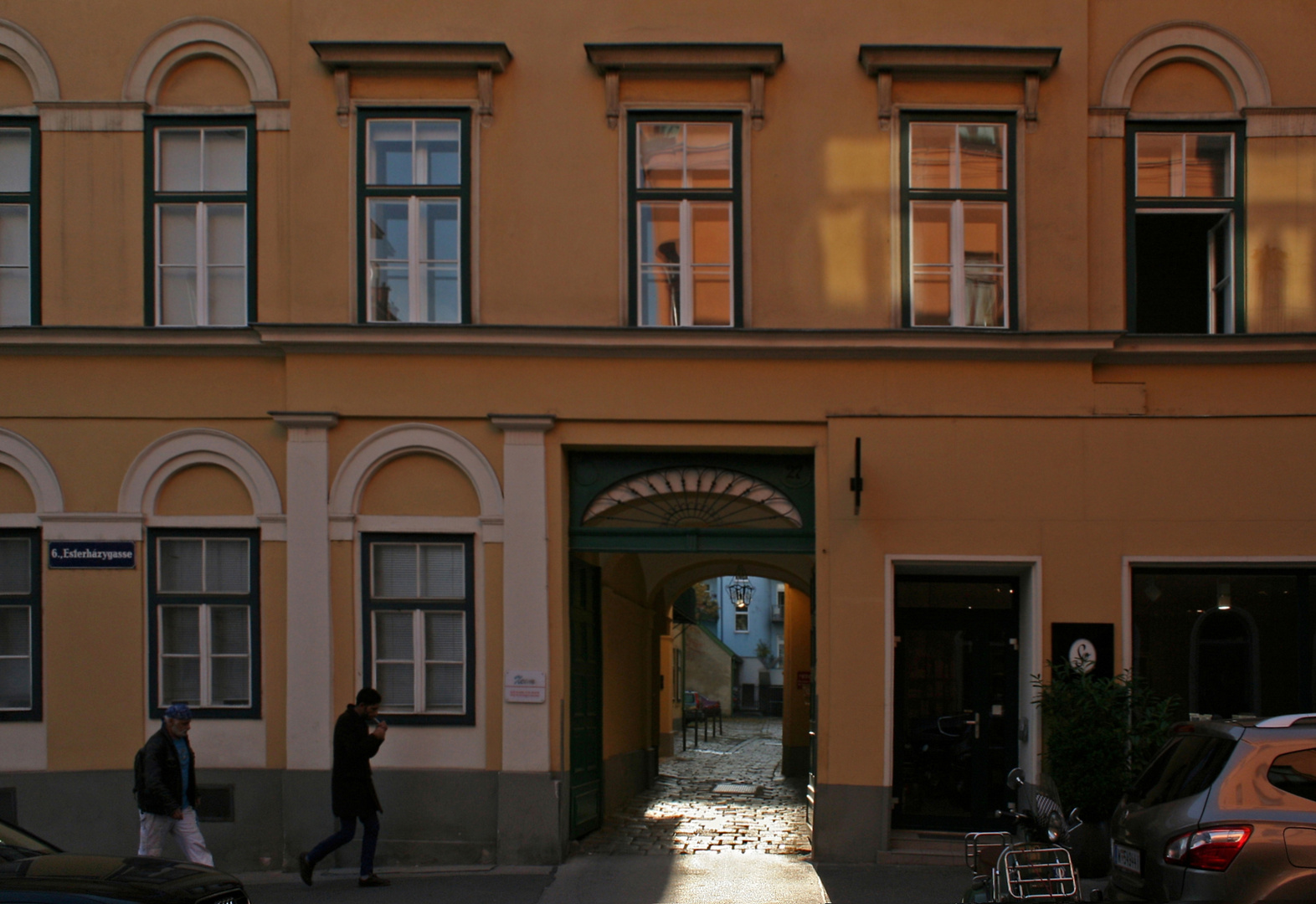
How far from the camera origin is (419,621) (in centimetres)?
1123

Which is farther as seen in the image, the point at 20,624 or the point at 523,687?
the point at 20,624

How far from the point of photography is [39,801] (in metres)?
11.2

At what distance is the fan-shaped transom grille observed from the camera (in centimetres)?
1151

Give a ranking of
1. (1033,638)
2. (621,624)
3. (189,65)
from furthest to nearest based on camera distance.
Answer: (621,624) < (189,65) < (1033,638)

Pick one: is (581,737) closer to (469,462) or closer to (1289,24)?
(469,462)

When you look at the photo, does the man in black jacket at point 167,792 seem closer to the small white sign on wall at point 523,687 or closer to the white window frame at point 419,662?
the white window frame at point 419,662

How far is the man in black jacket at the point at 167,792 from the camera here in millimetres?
9094

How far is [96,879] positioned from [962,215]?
917 cm

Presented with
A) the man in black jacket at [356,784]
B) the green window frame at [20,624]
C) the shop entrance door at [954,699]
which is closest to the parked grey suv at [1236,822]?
the shop entrance door at [954,699]

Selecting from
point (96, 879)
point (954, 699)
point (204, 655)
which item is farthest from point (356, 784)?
point (954, 699)

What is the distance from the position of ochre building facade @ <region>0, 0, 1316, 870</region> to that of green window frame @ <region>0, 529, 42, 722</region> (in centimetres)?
4

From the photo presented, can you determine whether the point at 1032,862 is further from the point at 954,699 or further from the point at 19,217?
the point at 19,217

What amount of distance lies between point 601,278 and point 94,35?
5717mm

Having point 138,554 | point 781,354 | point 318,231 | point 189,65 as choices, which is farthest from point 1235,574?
point 189,65
